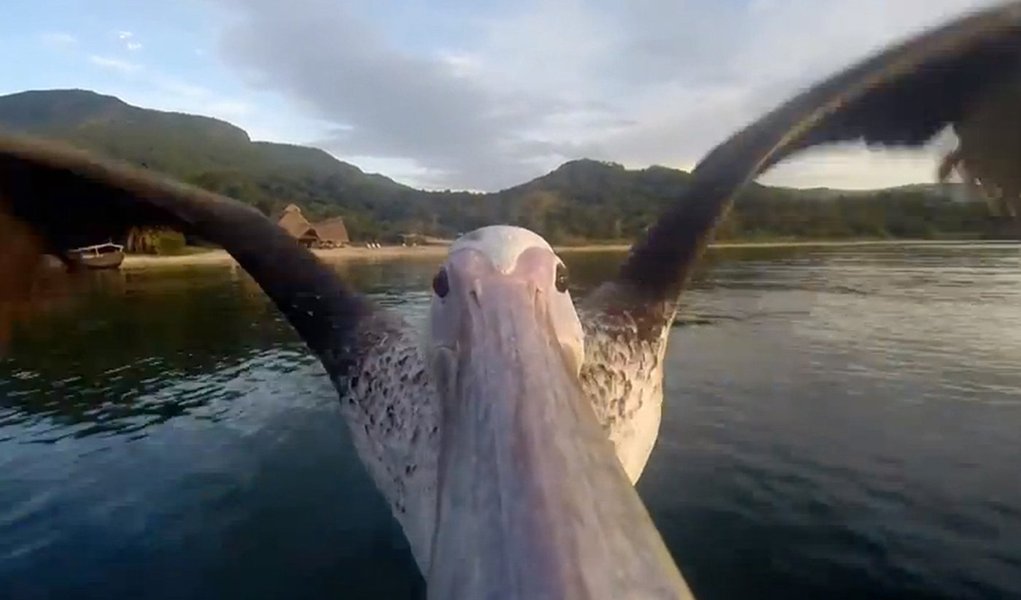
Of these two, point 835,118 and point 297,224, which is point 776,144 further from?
point 297,224

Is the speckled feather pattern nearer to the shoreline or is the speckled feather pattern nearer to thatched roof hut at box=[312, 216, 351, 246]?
the shoreline

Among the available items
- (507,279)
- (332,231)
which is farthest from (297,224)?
(507,279)

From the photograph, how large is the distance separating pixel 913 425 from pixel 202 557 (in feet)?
35.3

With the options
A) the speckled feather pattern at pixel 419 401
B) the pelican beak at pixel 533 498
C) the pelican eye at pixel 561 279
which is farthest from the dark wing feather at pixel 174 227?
the pelican beak at pixel 533 498

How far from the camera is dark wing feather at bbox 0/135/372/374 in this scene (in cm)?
512

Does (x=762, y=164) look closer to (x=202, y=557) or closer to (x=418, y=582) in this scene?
(x=418, y=582)

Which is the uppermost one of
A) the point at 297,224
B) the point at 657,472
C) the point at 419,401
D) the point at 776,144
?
the point at 776,144

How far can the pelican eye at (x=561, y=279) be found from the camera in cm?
272

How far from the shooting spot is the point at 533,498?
4.65ft

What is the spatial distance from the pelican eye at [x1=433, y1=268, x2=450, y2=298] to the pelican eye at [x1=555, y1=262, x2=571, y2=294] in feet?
1.40

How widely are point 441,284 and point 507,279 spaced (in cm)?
33

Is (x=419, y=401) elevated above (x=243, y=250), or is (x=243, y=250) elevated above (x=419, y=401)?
(x=243, y=250)

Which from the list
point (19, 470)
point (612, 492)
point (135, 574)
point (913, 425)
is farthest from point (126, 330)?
point (612, 492)

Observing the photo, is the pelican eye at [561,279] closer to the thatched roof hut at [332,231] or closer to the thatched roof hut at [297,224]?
the thatched roof hut at [297,224]
